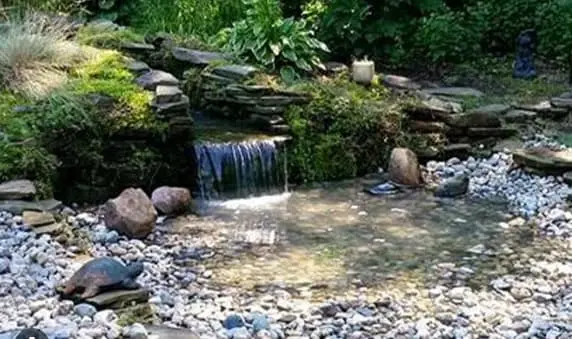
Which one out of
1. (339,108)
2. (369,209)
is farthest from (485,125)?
(369,209)

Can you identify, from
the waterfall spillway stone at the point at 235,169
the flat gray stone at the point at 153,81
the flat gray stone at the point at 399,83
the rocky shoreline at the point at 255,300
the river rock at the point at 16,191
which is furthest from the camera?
the flat gray stone at the point at 399,83

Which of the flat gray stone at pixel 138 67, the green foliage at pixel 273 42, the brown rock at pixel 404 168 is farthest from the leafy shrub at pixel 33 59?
the brown rock at pixel 404 168

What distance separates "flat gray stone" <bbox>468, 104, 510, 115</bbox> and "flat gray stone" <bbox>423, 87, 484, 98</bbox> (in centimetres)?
29

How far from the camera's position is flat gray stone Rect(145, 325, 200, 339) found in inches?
150

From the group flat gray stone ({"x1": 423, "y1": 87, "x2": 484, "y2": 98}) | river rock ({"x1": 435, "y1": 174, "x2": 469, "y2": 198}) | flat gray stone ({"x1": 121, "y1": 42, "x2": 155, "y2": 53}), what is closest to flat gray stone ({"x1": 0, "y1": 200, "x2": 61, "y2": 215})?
river rock ({"x1": 435, "y1": 174, "x2": 469, "y2": 198})

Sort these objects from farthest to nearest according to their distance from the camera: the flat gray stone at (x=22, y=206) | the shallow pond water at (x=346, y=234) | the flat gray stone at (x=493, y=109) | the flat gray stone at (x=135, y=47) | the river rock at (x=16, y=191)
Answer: the flat gray stone at (x=135, y=47) → the flat gray stone at (x=493, y=109) → the river rock at (x=16, y=191) → the flat gray stone at (x=22, y=206) → the shallow pond water at (x=346, y=234)

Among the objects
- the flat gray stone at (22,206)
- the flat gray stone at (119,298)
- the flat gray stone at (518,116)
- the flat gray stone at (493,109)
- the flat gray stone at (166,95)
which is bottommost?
the flat gray stone at (119,298)

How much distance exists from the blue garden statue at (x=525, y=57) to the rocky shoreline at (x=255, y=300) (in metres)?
3.37

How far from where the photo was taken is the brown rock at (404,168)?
6793mm

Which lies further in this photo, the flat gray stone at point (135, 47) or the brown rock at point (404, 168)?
the flat gray stone at point (135, 47)

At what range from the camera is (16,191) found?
5566mm

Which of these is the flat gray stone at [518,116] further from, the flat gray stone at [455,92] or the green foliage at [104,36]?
the green foliage at [104,36]

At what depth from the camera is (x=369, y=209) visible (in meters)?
6.28

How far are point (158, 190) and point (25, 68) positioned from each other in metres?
1.56
